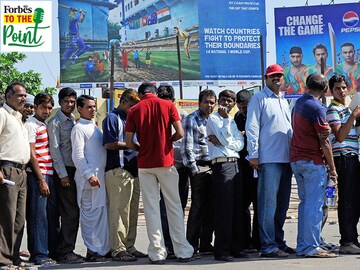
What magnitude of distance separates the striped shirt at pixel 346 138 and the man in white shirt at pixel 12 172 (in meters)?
3.15

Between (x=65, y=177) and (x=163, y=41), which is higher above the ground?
(x=163, y=41)

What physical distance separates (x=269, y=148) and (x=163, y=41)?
128 ft

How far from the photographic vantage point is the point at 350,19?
4444cm

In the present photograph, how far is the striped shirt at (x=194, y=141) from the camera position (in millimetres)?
9023

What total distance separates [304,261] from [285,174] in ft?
3.25

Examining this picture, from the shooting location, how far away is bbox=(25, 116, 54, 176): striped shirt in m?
8.90

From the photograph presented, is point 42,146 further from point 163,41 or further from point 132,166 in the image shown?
point 163,41

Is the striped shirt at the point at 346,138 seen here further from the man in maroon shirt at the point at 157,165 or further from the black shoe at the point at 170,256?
the black shoe at the point at 170,256

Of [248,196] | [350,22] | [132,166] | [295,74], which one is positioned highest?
[350,22]

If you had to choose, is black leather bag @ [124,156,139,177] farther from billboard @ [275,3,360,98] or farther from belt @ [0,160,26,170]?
billboard @ [275,3,360,98]

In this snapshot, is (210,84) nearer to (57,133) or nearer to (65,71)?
(65,71)

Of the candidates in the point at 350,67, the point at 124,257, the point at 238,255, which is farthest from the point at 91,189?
the point at 350,67

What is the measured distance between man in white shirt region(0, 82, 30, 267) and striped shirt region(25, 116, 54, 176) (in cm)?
45

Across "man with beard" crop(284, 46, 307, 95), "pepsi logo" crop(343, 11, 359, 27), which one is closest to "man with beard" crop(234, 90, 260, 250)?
"man with beard" crop(284, 46, 307, 95)
